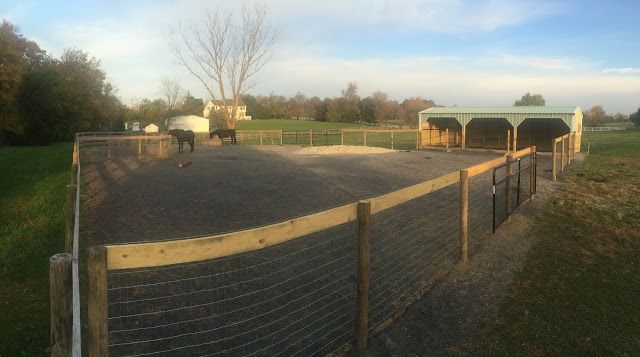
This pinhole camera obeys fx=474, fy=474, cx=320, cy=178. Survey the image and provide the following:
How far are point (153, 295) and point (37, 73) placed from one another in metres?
42.9

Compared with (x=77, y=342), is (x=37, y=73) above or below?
above

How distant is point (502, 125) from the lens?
33.2 meters

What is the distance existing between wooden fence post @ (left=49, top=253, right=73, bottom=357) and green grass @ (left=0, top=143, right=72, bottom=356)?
178cm

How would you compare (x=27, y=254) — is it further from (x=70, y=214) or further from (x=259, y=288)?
(x=259, y=288)

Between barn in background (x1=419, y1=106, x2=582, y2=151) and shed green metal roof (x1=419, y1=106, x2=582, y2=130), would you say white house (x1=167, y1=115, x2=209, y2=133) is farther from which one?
shed green metal roof (x1=419, y1=106, x2=582, y2=130)

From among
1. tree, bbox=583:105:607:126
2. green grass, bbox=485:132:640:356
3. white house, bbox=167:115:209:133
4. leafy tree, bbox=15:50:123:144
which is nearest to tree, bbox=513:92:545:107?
tree, bbox=583:105:607:126

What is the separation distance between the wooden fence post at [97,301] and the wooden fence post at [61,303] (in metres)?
0.12

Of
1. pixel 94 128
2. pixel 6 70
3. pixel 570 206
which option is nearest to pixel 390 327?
pixel 570 206

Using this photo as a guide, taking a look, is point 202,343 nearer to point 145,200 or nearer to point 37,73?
point 145,200

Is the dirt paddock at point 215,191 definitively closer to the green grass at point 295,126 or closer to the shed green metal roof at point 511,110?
the shed green metal roof at point 511,110

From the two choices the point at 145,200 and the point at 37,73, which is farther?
the point at 37,73

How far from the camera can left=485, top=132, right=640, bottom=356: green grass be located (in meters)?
4.10

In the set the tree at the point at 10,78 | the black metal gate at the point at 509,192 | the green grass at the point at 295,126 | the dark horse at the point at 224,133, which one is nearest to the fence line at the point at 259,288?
the black metal gate at the point at 509,192

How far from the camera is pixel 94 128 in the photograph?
1874 inches
